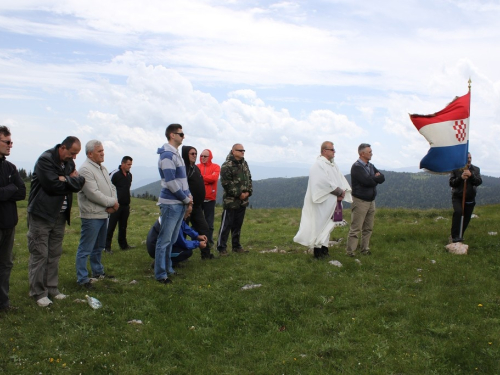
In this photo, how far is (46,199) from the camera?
7348mm

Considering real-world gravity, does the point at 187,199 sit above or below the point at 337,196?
below

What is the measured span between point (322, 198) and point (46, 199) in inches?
264

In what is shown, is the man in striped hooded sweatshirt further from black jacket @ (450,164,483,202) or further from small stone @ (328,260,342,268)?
black jacket @ (450,164,483,202)

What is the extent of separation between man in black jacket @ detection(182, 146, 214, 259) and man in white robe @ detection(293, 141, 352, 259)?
2.47 m

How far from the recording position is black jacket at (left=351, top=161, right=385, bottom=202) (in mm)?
11141

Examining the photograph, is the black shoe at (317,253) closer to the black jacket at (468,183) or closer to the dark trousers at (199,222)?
the dark trousers at (199,222)

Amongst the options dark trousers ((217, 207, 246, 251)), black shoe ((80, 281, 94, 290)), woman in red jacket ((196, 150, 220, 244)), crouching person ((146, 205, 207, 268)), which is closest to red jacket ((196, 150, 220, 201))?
woman in red jacket ((196, 150, 220, 244))

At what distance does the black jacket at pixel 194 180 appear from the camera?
36.1 ft

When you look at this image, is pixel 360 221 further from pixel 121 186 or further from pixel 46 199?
pixel 46 199

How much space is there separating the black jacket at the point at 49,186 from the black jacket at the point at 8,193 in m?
0.37

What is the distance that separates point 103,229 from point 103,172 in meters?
1.24

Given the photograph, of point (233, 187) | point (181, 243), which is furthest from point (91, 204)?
point (233, 187)

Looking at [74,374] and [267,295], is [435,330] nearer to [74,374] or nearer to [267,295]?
[267,295]

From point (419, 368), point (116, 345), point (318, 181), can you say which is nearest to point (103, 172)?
point (116, 345)
